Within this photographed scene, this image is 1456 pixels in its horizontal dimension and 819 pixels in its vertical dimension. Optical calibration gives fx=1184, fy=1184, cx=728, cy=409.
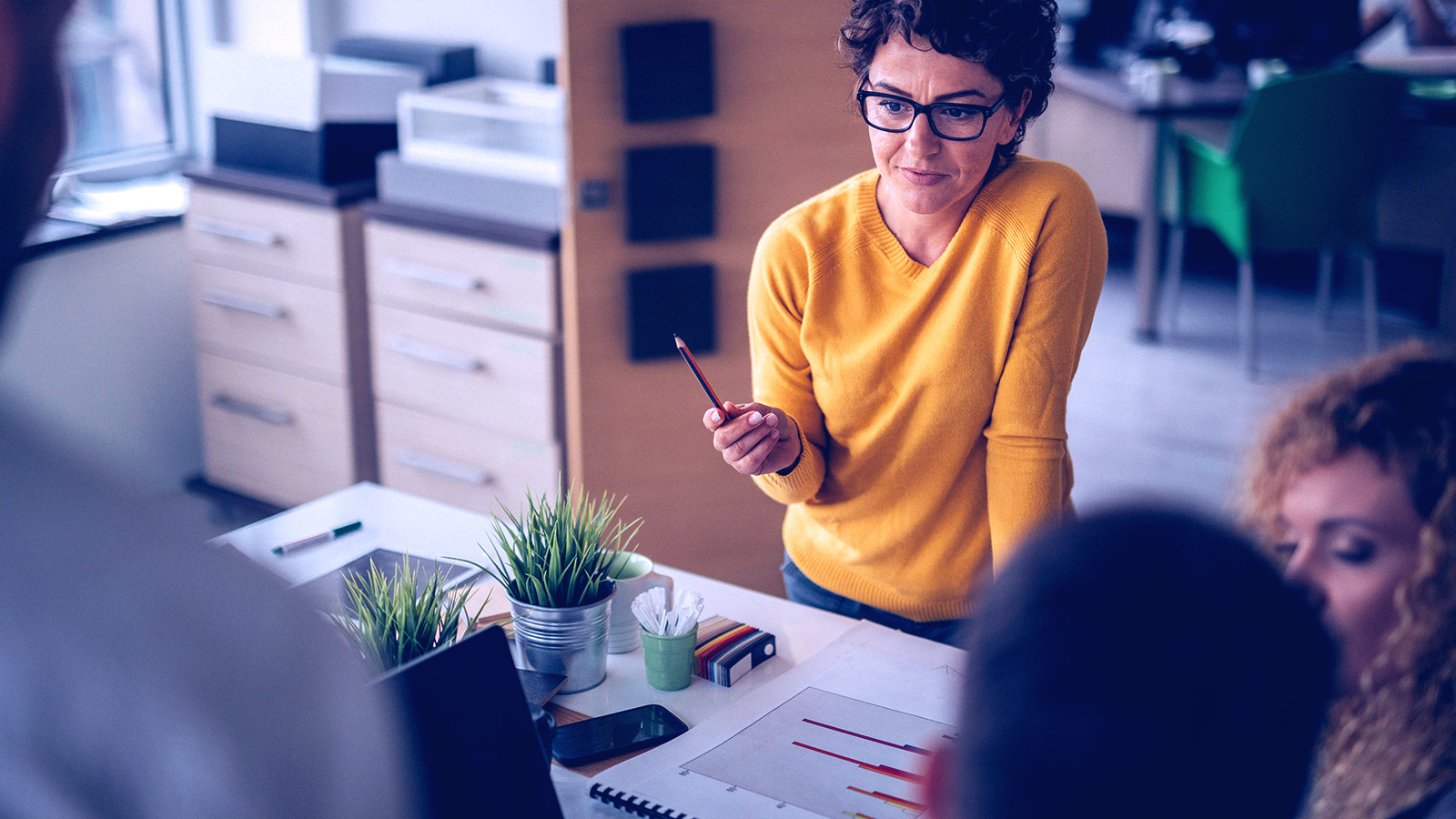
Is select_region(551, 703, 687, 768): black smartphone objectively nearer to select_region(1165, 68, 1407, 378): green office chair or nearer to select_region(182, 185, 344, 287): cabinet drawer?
select_region(182, 185, 344, 287): cabinet drawer

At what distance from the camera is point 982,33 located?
4.14ft

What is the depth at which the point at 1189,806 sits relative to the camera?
0.38 m

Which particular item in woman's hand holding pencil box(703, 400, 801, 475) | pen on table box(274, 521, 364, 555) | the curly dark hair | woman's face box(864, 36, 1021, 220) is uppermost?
the curly dark hair

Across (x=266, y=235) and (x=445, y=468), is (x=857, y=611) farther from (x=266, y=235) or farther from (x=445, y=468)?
(x=266, y=235)

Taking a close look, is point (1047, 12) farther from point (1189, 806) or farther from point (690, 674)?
point (1189, 806)

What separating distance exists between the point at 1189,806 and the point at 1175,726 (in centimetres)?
3

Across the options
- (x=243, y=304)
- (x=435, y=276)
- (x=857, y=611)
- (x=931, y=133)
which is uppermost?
(x=931, y=133)


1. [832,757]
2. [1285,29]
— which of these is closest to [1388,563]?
[832,757]

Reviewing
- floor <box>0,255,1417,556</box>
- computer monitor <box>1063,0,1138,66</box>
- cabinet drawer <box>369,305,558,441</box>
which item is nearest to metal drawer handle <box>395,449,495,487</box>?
cabinet drawer <box>369,305,558,441</box>

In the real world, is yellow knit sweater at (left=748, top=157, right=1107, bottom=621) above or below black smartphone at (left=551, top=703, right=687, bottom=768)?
above

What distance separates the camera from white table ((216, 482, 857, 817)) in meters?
1.21

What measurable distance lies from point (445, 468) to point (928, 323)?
173 cm

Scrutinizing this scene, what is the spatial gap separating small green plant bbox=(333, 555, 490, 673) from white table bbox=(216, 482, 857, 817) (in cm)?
10

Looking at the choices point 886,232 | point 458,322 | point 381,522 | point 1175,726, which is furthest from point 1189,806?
point 458,322
